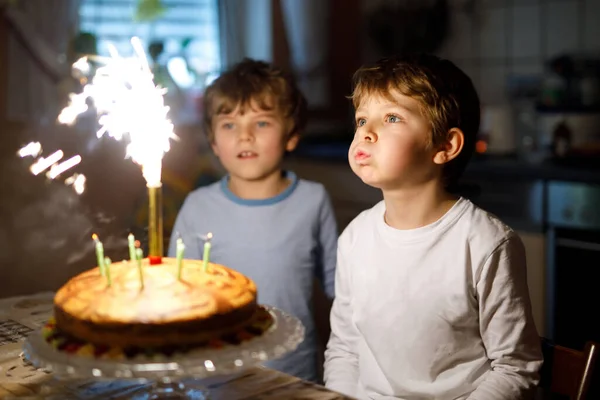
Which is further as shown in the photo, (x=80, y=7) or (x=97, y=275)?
(x=80, y=7)

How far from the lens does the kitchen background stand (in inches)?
118

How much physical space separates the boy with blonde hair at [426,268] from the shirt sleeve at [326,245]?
0.37m

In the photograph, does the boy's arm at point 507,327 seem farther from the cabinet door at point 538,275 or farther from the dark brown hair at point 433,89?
the cabinet door at point 538,275

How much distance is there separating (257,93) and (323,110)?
8.45 ft

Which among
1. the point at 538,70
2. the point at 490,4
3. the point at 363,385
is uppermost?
the point at 490,4

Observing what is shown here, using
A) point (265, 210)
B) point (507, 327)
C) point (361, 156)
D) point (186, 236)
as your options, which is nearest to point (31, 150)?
point (186, 236)

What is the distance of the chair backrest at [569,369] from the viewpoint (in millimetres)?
1292

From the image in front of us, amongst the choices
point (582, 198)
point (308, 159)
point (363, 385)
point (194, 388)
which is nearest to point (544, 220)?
point (582, 198)

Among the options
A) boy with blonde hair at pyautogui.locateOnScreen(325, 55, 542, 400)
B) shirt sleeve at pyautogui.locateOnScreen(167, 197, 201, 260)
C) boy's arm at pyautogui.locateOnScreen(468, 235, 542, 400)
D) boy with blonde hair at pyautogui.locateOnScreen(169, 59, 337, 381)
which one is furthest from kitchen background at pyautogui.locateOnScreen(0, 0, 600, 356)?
boy's arm at pyautogui.locateOnScreen(468, 235, 542, 400)

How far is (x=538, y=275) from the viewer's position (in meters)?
3.07

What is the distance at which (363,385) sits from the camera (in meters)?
1.50

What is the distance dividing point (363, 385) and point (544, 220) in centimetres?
176

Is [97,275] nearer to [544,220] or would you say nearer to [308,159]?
[544,220]

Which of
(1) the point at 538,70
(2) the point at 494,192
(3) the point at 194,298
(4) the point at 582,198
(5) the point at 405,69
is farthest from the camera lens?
(1) the point at 538,70
